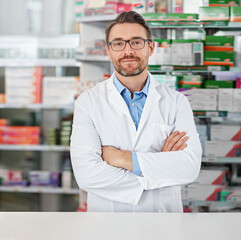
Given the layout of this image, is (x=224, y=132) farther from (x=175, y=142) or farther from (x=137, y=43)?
(x=137, y=43)

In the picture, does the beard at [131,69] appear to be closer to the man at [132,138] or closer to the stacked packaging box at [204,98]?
the man at [132,138]

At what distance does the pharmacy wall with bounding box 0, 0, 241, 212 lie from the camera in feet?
9.19

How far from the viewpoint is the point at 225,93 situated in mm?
2832

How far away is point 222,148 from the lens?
2887mm

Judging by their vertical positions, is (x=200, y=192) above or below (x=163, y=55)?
below

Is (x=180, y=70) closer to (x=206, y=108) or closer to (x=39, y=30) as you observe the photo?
(x=206, y=108)

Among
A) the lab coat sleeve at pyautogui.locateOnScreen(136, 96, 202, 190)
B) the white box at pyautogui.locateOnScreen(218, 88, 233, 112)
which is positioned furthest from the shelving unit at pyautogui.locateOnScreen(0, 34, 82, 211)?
the lab coat sleeve at pyautogui.locateOnScreen(136, 96, 202, 190)

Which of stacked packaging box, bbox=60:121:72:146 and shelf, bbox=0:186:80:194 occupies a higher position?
stacked packaging box, bbox=60:121:72:146

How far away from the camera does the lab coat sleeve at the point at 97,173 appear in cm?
188

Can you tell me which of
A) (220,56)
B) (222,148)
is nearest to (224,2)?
(220,56)

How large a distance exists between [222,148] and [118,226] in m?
1.64

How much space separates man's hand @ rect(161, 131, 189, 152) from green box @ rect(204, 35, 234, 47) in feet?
3.66

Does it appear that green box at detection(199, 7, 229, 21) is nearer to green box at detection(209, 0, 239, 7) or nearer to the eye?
green box at detection(209, 0, 239, 7)

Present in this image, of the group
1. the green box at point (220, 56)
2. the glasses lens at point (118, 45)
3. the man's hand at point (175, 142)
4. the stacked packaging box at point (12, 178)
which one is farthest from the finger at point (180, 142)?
the stacked packaging box at point (12, 178)
